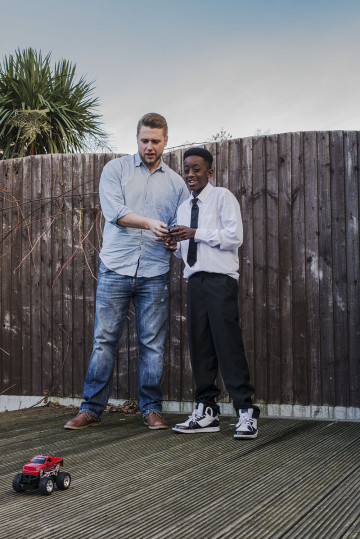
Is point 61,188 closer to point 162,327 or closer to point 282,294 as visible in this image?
point 162,327

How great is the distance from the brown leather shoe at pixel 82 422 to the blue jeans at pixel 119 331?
1.5 inches

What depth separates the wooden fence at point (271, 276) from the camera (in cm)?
391

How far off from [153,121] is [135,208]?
0.55 metres

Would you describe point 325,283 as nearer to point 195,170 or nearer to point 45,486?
point 195,170

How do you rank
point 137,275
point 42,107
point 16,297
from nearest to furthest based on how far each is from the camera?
point 137,275 → point 16,297 → point 42,107

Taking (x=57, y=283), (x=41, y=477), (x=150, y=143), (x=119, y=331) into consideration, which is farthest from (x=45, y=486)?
(x=57, y=283)

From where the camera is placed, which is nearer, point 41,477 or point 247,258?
point 41,477

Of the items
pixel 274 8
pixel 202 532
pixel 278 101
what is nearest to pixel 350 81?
pixel 278 101

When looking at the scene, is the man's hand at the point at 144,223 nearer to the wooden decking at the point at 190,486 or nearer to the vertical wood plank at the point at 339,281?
the wooden decking at the point at 190,486

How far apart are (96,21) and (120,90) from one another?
1220 mm

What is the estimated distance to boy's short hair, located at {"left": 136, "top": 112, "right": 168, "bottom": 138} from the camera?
3633mm

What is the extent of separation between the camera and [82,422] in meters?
3.60

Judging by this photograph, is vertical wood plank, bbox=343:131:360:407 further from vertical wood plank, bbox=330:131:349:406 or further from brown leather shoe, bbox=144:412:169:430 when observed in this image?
brown leather shoe, bbox=144:412:169:430

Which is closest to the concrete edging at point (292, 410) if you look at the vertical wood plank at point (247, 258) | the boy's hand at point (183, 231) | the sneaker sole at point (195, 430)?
the vertical wood plank at point (247, 258)
